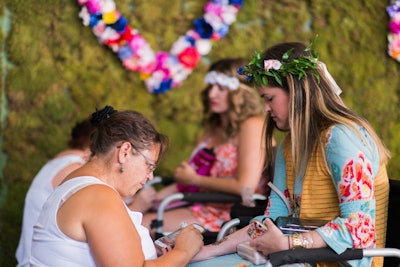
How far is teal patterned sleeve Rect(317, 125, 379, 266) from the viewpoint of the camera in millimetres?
2420

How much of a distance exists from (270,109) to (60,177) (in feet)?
4.71

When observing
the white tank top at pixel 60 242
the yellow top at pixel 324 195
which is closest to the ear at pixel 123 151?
the white tank top at pixel 60 242

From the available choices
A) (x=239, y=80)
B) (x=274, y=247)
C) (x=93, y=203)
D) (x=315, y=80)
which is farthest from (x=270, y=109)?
(x=239, y=80)

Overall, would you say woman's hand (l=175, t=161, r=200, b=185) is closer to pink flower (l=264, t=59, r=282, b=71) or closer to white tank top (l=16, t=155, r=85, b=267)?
white tank top (l=16, t=155, r=85, b=267)

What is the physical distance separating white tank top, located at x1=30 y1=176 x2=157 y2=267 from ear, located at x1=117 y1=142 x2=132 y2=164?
4.8 inches

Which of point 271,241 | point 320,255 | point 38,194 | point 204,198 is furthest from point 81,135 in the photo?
point 320,255

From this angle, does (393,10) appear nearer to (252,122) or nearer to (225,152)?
(252,122)

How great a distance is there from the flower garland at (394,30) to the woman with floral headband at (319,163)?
91.3 inches

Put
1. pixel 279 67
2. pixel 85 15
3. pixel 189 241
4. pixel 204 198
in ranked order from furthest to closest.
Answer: pixel 85 15, pixel 204 198, pixel 279 67, pixel 189 241

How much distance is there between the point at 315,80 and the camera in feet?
8.75

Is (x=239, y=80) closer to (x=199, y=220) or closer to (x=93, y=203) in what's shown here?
(x=199, y=220)

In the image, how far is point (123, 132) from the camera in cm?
247

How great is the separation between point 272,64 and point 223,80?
4.37 feet

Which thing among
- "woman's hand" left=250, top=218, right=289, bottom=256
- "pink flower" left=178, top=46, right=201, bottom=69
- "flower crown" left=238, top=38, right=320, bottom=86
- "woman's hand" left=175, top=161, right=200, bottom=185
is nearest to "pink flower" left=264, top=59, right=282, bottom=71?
"flower crown" left=238, top=38, right=320, bottom=86
